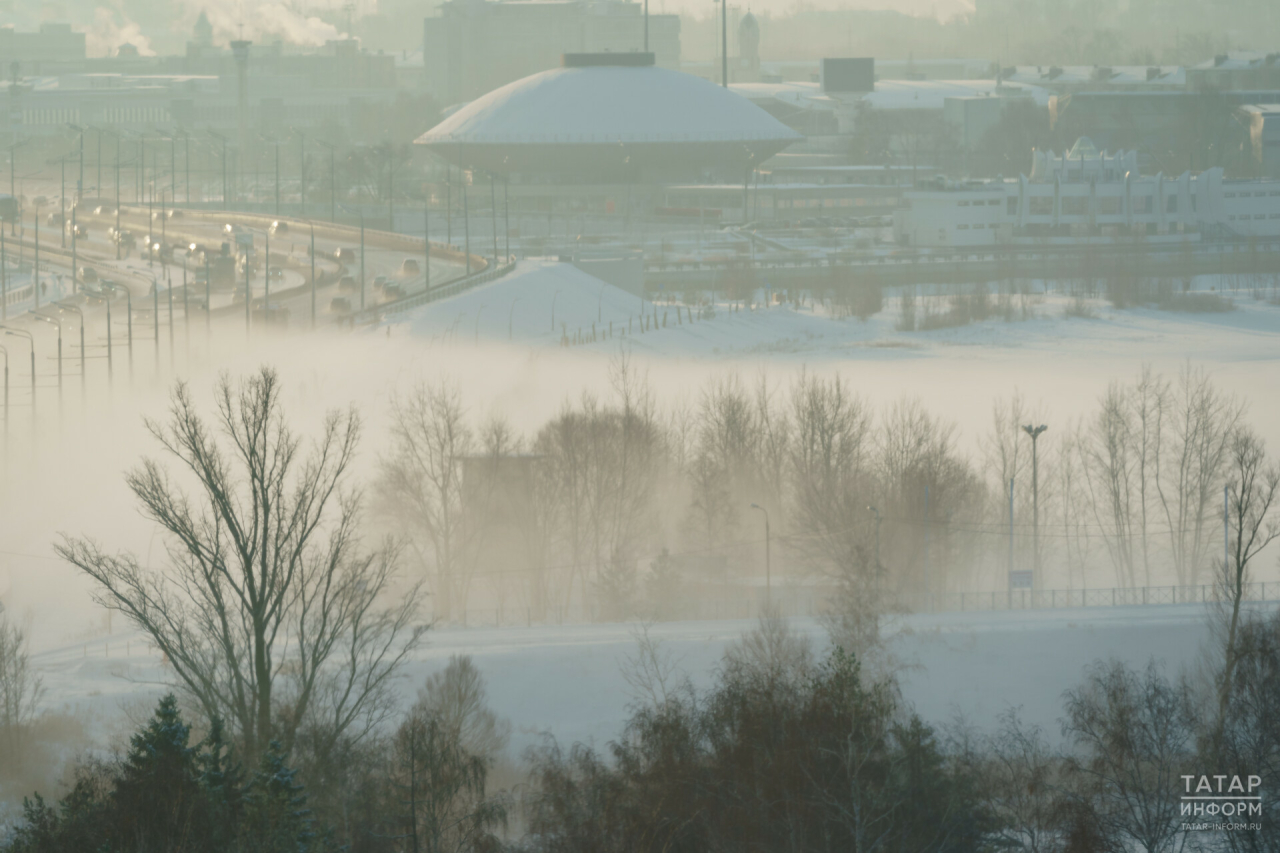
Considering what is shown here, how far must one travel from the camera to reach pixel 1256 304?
45.2 meters

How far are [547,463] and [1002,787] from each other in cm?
1179

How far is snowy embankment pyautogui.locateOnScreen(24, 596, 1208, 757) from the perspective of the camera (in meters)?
15.2

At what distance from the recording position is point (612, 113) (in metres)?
66.4

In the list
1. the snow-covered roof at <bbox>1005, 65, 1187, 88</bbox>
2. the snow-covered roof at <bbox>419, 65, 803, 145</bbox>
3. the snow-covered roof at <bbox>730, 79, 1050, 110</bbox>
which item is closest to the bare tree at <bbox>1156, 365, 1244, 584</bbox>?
the snow-covered roof at <bbox>419, 65, 803, 145</bbox>

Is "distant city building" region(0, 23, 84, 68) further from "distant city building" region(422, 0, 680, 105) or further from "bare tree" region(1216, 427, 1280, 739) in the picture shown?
"bare tree" region(1216, 427, 1280, 739)

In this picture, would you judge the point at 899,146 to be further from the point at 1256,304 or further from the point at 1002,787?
the point at 1002,787

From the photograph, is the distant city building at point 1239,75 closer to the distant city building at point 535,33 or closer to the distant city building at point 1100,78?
the distant city building at point 1100,78

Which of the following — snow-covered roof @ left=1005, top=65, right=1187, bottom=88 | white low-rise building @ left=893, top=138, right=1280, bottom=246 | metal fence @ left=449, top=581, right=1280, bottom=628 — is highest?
snow-covered roof @ left=1005, top=65, right=1187, bottom=88

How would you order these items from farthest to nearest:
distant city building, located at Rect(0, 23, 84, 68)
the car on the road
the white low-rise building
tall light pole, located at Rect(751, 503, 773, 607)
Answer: distant city building, located at Rect(0, 23, 84, 68) < the white low-rise building < the car on the road < tall light pole, located at Rect(751, 503, 773, 607)

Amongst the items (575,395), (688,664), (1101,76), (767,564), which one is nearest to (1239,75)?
(1101,76)

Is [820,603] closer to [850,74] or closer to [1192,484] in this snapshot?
[1192,484]

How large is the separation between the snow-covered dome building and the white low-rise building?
838 centimetres

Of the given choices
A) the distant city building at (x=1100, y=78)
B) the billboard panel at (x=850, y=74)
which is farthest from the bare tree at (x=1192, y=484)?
the billboard panel at (x=850, y=74)

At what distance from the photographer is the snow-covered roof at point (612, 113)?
64.8 meters
